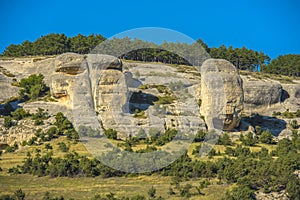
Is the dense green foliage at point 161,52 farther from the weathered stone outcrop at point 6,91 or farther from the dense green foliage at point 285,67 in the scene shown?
the weathered stone outcrop at point 6,91

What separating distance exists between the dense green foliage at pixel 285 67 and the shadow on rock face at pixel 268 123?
27423 millimetres

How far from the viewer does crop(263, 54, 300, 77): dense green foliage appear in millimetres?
81125

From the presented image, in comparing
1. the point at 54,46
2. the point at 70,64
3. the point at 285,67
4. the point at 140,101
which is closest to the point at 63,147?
the point at 70,64

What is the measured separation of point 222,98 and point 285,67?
3706 centimetres

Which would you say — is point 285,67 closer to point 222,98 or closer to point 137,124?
point 222,98

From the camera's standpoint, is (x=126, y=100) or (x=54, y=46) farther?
(x=54, y=46)

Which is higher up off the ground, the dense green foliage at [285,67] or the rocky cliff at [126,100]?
the dense green foliage at [285,67]

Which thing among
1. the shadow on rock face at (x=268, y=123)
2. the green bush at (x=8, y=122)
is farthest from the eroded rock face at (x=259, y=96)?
the green bush at (x=8, y=122)

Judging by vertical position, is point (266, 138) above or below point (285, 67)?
below

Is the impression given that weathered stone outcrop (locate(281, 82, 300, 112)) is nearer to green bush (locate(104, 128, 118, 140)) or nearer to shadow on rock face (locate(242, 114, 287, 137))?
shadow on rock face (locate(242, 114, 287, 137))

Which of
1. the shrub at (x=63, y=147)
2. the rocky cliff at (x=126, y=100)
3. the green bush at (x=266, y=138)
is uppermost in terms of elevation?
the rocky cliff at (x=126, y=100)

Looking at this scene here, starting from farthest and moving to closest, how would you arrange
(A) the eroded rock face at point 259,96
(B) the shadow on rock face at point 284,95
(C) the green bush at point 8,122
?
(B) the shadow on rock face at point 284,95 < (A) the eroded rock face at point 259,96 < (C) the green bush at point 8,122

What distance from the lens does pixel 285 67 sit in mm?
81625

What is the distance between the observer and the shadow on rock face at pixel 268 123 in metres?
51.3
